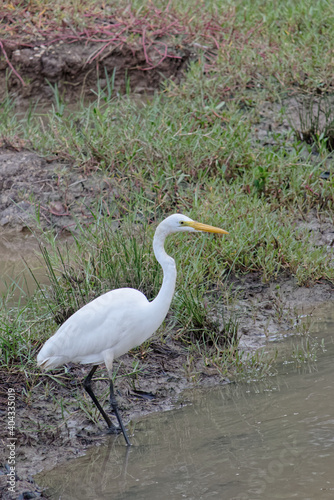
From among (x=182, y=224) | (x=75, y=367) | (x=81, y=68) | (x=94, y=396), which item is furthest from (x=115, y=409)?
(x=81, y=68)

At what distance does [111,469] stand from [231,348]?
3.83 ft

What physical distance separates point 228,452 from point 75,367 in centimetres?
120

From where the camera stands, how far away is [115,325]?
3.66 metres

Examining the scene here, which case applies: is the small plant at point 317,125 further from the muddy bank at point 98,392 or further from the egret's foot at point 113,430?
the egret's foot at point 113,430

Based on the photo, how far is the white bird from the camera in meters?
3.64

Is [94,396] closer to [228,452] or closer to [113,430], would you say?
[113,430]

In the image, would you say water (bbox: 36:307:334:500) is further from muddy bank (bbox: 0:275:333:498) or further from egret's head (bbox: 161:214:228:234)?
egret's head (bbox: 161:214:228:234)

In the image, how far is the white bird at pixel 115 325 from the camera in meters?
3.64

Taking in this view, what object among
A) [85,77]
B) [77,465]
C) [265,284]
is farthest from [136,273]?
[85,77]

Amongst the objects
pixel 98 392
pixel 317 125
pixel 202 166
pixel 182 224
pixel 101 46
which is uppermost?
pixel 182 224

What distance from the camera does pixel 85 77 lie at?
7.73m

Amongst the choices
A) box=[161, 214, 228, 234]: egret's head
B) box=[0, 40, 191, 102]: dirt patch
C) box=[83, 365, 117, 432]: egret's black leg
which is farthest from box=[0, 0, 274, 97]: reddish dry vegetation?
box=[83, 365, 117, 432]: egret's black leg

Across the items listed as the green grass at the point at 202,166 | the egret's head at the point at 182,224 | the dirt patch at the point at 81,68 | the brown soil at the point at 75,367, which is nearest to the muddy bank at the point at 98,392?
the brown soil at the point at 75,367

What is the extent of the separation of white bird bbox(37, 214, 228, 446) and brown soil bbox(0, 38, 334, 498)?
25 cm
